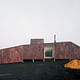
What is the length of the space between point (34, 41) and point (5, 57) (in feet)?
35.2

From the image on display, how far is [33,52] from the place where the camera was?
15.8 m

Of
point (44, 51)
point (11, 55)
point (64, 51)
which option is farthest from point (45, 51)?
point (11, 55)

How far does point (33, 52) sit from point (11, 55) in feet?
11.8

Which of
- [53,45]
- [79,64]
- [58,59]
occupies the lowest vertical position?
[58,59]

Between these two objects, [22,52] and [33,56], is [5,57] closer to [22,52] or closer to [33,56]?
[22,52]

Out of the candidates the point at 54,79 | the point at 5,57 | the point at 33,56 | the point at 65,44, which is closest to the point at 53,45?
the point at 65,44

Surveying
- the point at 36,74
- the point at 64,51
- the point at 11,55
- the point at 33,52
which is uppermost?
the point at 64,51

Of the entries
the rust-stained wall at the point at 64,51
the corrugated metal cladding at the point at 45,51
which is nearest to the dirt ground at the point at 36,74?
the corrugated metal cladding at the point at 45,51

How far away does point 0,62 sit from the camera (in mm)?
14555

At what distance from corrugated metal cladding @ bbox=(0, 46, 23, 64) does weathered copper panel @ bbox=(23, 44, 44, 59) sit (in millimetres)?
845

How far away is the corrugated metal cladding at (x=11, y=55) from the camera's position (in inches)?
574

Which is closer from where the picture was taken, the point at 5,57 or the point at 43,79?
the point at 43,79

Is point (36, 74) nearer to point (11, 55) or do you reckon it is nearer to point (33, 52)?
point (33, 52)

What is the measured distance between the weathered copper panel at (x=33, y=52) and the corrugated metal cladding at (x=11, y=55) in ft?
2.77
